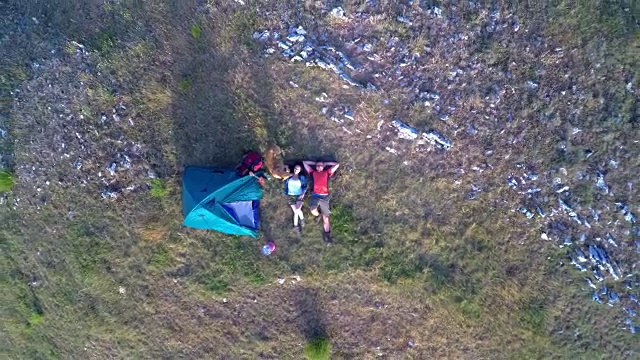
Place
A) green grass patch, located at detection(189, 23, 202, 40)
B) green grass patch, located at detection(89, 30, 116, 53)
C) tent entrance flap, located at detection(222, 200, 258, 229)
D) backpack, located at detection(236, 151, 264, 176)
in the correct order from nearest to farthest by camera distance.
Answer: tent entrance flap, located at detection(222, 200, 258, 229) → backpack, located at detection(236, 151, 264, 176) → green grass patch, located at detection(189, 23, 202, 40) → green grass patch, located at detection(89, 30, 116, 53)

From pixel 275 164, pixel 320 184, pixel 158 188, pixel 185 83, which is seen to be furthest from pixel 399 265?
pixel 185 83

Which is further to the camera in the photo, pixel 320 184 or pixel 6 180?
pixel 6 180

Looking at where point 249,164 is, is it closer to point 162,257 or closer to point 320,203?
point 320,203

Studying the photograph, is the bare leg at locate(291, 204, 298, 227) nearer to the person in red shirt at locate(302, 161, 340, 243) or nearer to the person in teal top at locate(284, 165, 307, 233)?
the person in teal top at locate(284, 165, 307, 233)

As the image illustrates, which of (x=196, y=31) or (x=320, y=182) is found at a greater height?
(x=196, y=31)

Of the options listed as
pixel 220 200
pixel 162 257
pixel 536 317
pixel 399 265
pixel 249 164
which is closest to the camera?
pixel 220 200

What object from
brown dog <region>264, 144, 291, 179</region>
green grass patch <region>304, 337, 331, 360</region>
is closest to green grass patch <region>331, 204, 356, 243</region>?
brown dog <region>264, 144, 291, 179</region>

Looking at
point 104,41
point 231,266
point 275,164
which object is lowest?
point 231,266
